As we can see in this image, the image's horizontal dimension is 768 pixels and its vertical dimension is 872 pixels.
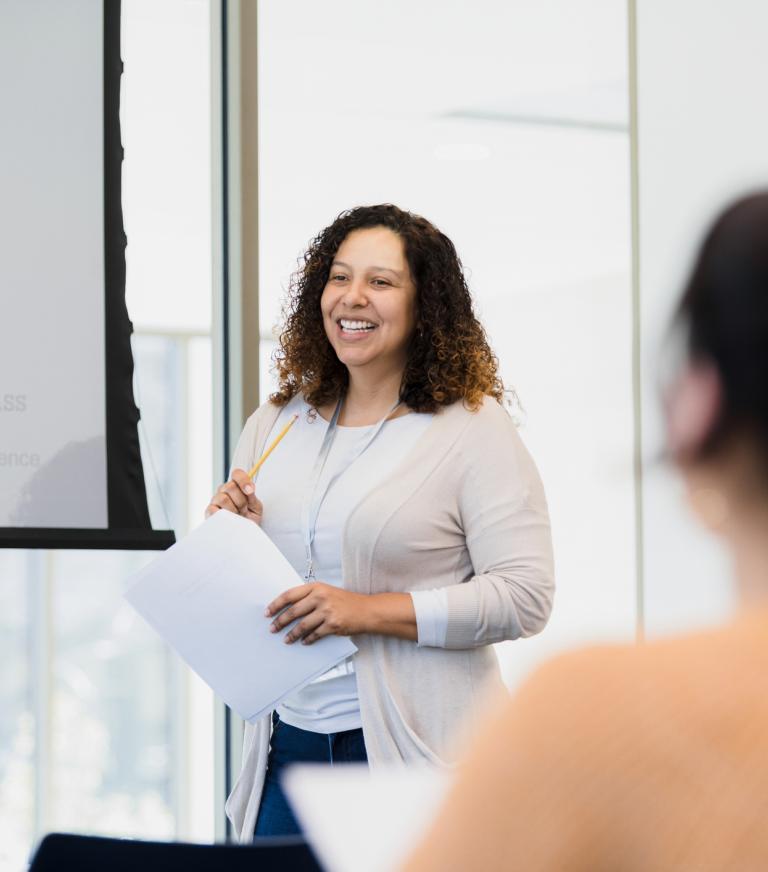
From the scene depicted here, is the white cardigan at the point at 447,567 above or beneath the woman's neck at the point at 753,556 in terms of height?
beneath

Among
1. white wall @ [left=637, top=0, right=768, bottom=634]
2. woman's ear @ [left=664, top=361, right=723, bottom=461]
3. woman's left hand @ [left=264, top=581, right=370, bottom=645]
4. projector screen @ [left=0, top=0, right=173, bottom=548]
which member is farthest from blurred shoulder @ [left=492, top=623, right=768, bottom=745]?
projector screen @ [left=0, top=0, right=173, bottom=548]

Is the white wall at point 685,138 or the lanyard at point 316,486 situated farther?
the white wall at point 685,138

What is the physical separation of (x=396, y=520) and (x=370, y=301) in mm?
419

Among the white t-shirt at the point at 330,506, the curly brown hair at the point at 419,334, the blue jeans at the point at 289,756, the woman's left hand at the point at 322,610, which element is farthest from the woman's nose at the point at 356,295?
the blue jeans at the point at 289,756

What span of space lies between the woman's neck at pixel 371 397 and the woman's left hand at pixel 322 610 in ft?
1.13

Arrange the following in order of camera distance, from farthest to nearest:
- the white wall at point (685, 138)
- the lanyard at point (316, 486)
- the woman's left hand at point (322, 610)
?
the white wall at point (685, 138) < the lanyard at point (316, 486) < the woman's left hand at point (322, 610)

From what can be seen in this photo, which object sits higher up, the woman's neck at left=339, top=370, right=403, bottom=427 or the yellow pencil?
the woman's neck at left=339, top=370, right=403, bottom=427

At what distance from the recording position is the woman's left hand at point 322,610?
1.84m

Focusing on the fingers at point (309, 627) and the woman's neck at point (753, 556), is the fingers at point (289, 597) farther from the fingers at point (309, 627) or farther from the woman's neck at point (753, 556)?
the woman's neck at point (753, 556)

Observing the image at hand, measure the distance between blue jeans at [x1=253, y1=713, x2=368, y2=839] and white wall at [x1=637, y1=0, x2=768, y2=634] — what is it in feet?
3.79

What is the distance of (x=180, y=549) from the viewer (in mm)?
1907

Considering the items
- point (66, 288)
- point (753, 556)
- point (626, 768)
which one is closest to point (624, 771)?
point (626, 768)

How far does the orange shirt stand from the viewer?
1.75 feet

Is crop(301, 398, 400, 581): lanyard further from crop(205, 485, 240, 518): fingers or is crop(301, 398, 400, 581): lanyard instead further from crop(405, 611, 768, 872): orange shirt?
crop(405, 611, 768, 872): orange shirt
